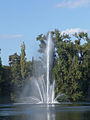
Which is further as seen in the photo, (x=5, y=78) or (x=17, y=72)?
(x=17, y=72)

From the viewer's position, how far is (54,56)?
206 feet

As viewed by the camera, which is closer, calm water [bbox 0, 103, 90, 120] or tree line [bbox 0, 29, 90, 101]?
calm water [bbox 0, 103, 90, 120]

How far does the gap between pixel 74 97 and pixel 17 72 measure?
31.5 meters

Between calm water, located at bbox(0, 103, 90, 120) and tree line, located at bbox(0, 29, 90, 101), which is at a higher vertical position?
tree line, located at bbox(0, 29, 90, 101)

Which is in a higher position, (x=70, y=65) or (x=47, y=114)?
(x=70, y=65)

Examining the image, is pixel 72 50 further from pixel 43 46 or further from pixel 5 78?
pixel 5 78

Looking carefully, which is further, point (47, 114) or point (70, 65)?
point (70, 65)

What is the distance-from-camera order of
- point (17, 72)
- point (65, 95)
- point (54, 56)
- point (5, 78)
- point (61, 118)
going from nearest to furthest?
point (61, 118) → point (65, 95) → point (54, 56) → point (5, 78) → point (17, 72)

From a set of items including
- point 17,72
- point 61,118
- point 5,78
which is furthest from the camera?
point 17,72

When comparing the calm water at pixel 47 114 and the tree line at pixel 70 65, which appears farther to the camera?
the tree line at pixel 70 65

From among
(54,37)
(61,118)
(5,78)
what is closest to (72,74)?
(54,37)

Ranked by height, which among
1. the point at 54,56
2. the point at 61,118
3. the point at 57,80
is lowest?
the point at 61,118

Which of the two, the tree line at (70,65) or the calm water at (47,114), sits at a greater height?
the tree line at (70,65)

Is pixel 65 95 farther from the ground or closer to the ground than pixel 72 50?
closer to the ground
